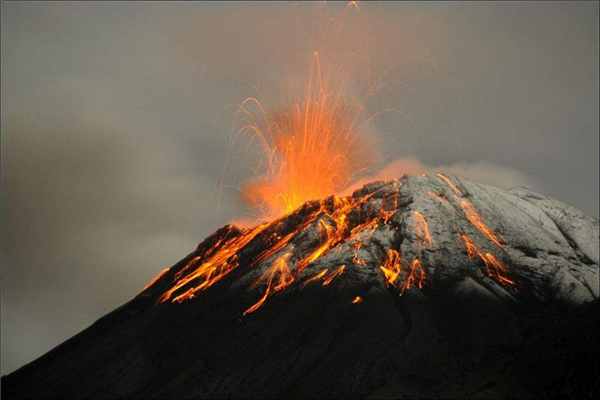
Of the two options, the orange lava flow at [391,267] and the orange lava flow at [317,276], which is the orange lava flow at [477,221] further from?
the orange lava flow at [317,276]

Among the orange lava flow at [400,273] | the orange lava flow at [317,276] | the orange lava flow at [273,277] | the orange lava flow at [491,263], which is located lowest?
the orange lava flow at [491,263]

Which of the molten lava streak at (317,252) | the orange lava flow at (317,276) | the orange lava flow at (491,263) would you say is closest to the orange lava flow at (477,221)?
the molten lava streak at (317,252)

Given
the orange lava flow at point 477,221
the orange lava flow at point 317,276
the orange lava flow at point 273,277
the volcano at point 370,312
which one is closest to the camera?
the volcano at point 370,312

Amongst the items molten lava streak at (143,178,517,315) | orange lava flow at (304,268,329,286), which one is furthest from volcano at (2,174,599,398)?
molten lava streak at (143,178,517,315)

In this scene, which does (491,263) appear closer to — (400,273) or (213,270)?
(400,273)

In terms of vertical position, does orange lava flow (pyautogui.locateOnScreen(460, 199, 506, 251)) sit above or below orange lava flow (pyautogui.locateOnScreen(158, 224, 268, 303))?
below

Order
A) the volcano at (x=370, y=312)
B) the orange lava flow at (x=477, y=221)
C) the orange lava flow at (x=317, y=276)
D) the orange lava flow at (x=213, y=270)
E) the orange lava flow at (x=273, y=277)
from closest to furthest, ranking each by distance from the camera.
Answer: the volcano at (x=370, y=312) < the orange lava flow at (x=273, y=277) < the orange lava flow at (x=317, y=276) < the orange lava flow at (x=477, y=221) < the orange lava flow at (x=213, y=270)

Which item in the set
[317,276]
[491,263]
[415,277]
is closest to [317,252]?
[317,276]

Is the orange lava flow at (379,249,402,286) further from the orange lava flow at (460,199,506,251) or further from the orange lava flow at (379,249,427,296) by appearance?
the orange lava flow at (460,199,506,251)
